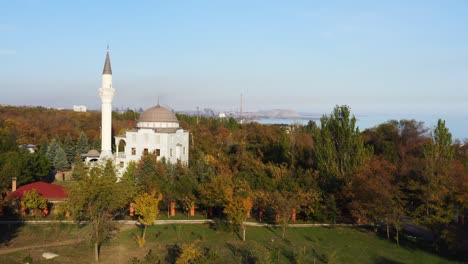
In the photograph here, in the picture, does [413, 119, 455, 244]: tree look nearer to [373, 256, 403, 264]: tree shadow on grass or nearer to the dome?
[373, 256, 403, 264]: tree shadow on grass

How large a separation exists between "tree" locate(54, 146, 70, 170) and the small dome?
11.5 metres

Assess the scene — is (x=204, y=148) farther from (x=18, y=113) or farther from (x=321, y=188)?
(x=18, y=113)

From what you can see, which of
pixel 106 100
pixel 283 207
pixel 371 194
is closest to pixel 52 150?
pixel 106 100

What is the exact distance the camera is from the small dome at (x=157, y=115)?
44.7 m

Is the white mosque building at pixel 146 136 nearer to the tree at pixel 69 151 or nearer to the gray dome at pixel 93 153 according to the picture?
the gray dome at pixel 93 153

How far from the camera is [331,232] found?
92.0ft

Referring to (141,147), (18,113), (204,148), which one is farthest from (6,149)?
(18,113)

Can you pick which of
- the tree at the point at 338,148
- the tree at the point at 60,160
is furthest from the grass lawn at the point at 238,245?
the tree at the point at 60,160

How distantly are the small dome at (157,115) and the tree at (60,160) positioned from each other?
452 inches

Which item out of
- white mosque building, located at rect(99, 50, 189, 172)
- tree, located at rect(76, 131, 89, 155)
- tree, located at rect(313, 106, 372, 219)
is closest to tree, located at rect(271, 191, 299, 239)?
tree, located at rect(313, 106, 372, 219)

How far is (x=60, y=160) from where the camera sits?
1966 inches

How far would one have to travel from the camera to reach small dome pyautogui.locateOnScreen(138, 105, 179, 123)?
44656 millimetres

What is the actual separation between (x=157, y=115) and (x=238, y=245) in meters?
23.2

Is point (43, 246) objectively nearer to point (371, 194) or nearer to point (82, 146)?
point (371, 194)
